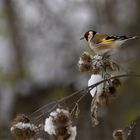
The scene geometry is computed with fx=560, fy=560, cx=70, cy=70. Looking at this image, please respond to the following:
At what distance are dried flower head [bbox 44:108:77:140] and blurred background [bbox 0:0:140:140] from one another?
2417mm

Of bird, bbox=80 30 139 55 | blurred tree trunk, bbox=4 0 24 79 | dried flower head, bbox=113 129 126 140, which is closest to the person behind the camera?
dried flower head, bbox=113 129 126 140

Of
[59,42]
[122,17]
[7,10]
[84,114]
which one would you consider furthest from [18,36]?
[84,114]

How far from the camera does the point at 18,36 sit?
669cm

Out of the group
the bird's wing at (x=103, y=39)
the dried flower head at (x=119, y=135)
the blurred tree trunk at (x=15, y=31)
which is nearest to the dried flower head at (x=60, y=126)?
the dried flower head at (x=119, y=135)

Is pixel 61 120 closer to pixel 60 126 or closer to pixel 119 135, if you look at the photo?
pixel 60 126

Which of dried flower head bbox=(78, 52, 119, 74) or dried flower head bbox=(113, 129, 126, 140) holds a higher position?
dried flower head bbox=(78, 52, 119, 74)

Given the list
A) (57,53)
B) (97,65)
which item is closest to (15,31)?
(57,53)

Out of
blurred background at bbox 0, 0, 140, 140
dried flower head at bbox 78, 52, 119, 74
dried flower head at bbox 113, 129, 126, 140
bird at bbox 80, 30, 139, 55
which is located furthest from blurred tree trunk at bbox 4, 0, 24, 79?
dried flower head at bbox 113, 129, 126, 140

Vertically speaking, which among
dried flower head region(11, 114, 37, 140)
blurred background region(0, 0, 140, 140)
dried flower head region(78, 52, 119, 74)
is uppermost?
blurred background region(0, 0, 140, 140)

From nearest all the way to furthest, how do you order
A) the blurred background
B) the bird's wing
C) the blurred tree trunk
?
the bird's wing, the blurred background, the blurred tree trunk

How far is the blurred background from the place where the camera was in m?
4.65

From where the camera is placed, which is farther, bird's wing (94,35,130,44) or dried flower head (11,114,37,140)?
bird's wing (94,35,130,44)

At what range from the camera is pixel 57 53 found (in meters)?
5.98

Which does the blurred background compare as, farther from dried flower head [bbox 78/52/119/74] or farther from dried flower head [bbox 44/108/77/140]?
dried flower head [bbox 44/108/77/140]
